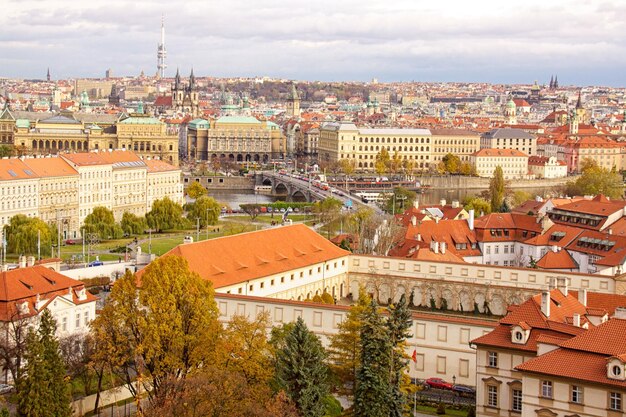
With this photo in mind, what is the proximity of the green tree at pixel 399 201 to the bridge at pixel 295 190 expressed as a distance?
1330 millimetres

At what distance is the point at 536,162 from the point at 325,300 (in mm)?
105826

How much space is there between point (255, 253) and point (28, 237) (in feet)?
79.6

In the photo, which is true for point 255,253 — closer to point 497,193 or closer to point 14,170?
point 14,170

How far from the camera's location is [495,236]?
62.6 m

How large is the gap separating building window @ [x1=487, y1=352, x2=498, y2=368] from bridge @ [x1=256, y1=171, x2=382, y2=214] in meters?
68.8

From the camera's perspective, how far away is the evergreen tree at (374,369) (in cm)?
3030

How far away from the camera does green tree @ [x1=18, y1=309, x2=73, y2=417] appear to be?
29969mm

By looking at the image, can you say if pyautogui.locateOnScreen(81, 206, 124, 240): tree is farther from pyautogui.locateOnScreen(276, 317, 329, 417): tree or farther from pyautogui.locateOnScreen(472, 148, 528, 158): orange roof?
pyautogui.locateOnScreen(472, 148, 528, 158): orange roof

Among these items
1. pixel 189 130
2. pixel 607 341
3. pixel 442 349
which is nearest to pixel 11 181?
pixel 442 349

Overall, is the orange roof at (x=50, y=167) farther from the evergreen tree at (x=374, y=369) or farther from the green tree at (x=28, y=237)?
the evergreen tree at (x=374, y=369)

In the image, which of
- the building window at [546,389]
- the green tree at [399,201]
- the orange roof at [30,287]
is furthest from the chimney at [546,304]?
the green tree at [399,201]

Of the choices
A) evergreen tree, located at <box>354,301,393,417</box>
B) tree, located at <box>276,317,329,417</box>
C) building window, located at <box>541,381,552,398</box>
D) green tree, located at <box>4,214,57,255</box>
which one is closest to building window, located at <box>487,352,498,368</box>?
evergreen tree, located at <box>354,301,393,417</box>

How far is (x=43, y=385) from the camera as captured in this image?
30016mm

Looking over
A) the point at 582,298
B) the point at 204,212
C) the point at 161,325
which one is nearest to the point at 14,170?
the point at 204,212
